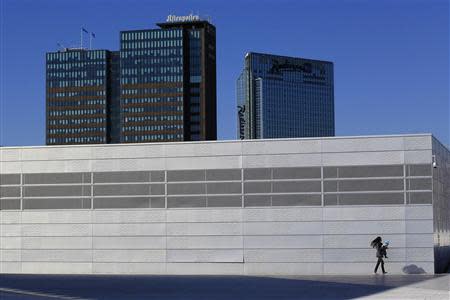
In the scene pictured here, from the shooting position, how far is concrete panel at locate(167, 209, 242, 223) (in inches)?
1531

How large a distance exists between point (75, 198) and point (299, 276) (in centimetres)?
1177

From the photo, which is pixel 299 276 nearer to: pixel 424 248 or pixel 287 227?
pixel 287 227

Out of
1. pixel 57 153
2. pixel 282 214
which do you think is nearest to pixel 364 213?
pixel 282 214

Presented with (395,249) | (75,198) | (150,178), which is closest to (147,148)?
(150,178)

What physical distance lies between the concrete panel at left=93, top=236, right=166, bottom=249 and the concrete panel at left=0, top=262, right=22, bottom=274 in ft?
13.8

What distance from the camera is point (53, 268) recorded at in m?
40.8

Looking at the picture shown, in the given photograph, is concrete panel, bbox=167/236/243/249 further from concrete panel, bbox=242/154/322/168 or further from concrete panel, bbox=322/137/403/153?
concrete panel, bbox=322/137/403/153

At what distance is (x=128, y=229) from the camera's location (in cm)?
4006

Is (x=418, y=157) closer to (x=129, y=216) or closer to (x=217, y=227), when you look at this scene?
(x=217, y=227)

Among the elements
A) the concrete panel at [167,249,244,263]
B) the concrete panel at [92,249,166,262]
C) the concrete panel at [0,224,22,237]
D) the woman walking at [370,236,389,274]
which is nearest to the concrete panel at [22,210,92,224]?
the concrete panel at [0,224,22,237]

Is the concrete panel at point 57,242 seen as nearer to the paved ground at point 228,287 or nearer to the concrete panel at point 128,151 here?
the concrete panel at point 128,151

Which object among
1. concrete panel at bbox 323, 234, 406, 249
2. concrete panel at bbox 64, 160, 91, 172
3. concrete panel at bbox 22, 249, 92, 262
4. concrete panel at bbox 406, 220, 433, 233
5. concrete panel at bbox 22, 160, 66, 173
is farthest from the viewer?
concrete panel at bbox 22, 160, 66, 173

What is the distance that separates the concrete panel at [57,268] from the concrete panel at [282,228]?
812 centimetres

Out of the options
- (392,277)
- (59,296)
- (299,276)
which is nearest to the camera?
(59,296)
